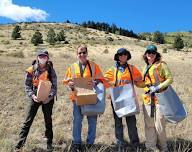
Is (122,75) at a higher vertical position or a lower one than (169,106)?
higher

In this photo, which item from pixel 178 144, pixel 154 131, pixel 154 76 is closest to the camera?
pixel 154 76

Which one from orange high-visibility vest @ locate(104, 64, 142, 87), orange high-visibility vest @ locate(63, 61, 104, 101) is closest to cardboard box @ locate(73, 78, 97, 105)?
orange high-visibility vest @ locate(63, 61, 104, 101)

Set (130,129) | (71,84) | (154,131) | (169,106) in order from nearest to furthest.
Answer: (169,106) < (71,84) < (154,131) < (130,129)

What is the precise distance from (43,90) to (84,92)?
696 mm

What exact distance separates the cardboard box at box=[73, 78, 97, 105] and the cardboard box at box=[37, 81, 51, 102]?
18.3 inches

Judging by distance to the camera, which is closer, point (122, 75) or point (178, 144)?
point (122, 75)

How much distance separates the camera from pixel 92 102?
6766mm

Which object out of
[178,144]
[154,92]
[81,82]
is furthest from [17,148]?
[178,144]

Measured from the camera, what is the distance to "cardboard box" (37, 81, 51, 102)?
21.8ft

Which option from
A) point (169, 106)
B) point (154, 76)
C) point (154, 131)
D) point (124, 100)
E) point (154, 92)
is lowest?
point (154, 131)

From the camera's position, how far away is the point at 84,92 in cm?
680

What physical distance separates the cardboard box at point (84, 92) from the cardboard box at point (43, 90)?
0.47 metres

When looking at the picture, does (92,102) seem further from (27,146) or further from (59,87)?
(59,87)

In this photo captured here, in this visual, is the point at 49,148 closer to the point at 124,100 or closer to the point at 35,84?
the point at 35,84
